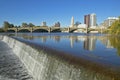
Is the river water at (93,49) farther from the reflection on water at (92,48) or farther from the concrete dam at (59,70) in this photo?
the concrete dam at (59,70)

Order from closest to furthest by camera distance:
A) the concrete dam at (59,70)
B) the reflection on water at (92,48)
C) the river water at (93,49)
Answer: the concrete dam at (59,70)
the river water at (93,49)
the reflection on water at (92,48)

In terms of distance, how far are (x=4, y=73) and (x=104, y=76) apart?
35.2ft

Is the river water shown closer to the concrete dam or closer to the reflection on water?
the reflection on water

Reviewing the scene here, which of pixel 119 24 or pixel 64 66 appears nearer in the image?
pixel 64 66

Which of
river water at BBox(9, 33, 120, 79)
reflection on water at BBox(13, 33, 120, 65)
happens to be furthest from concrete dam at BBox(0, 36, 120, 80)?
reflection on water at BBox(13, 33, 120, 65)

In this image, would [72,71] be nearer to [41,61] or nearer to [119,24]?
[41,61]

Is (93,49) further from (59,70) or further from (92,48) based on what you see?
(59,70)

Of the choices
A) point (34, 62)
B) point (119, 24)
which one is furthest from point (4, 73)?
point (119, 24)

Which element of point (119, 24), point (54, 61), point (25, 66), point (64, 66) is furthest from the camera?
point (119, 24)

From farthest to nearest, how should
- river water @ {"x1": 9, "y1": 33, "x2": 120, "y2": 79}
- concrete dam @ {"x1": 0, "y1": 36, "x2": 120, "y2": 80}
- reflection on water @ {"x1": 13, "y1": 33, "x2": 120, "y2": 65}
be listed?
reflection on water @ {"x1": 13, "y1": 33, "x2": 120, "y2": 65} < river water @ {"x1": 9, "y1": 33, "x2": 120, "y2": 79} < concrete dam @ {"x1": 0, "y1": 36, "x2": 120, "y2": 80}

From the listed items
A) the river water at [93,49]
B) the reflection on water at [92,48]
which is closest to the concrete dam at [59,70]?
the river water at [93,49]

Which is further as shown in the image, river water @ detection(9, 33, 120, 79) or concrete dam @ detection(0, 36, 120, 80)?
river water @ detection(9, 33, 120, 79)

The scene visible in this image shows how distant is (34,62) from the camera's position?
1817 cm

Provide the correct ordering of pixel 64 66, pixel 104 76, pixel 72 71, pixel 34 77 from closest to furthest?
pixel 104 76
pixel 72 71
pixel 64 66
pixel 34 77
